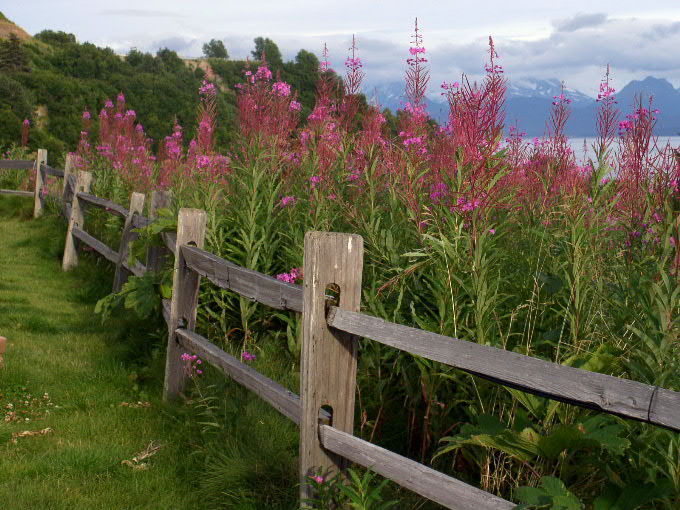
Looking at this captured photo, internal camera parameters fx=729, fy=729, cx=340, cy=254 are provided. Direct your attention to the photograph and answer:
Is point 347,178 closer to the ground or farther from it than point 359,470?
farther from it

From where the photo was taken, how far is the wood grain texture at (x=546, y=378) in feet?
6.28

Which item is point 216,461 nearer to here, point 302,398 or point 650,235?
point 302,398

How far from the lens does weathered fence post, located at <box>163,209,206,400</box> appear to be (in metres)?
5.17

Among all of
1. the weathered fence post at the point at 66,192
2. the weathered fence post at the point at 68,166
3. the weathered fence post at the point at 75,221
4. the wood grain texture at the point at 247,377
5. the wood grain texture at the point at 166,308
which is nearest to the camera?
the wood grain texture at the point at 247,377

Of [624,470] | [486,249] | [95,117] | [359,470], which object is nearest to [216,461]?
[359,470]

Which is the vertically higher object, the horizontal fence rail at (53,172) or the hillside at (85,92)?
the hillside at (85,92)

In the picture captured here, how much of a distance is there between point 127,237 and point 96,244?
5.26 ft

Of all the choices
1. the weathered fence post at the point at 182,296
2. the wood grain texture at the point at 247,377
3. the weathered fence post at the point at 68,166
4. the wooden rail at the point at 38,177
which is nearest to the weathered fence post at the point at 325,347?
the wood grain texture at the point at 247,377

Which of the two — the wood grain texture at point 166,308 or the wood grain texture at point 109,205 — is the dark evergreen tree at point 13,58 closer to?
the wood grain texture at point 109,205

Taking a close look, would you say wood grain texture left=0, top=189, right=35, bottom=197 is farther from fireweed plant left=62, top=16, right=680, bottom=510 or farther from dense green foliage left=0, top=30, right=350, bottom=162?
dense green foliage left=0, top=30, right=350, bottom=162

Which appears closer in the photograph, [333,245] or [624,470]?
[624,470]

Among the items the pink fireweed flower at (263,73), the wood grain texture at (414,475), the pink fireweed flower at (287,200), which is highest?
the pink fireweed flower at (263,73)

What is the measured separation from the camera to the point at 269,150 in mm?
5938

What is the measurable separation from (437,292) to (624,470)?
1.16m
